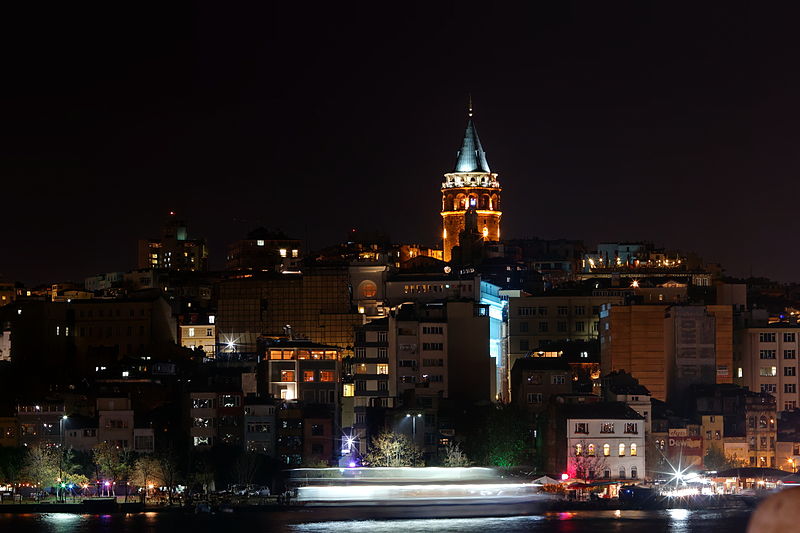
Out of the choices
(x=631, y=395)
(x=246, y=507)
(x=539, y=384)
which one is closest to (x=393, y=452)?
(x=246, y=507)

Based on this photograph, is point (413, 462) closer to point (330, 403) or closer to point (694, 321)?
point (330, 403)

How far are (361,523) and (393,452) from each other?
441 cm

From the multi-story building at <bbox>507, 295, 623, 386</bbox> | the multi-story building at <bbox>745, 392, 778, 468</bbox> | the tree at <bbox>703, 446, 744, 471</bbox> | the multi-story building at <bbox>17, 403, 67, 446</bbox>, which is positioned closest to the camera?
the multi-story building at <bbox>17, 403, 67, 446</bbox>

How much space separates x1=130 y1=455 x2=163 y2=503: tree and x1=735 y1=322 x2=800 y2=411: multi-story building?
78.3 ft

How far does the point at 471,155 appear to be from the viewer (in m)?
95.9

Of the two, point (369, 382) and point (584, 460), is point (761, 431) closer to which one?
point (584, 460)

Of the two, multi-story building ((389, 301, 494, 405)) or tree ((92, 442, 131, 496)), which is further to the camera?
multi-story building ((389, 301, 494, 405))

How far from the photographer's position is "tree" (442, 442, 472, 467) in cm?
4372

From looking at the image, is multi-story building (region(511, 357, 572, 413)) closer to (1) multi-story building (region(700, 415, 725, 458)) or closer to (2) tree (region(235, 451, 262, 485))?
(1) multi-story building (region(700, 415, 725, 458))

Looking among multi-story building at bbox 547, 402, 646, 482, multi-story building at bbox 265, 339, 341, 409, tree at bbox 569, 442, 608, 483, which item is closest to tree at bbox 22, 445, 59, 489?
multi-story building at bbox 265, 339, 341, 409

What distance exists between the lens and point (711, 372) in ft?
171

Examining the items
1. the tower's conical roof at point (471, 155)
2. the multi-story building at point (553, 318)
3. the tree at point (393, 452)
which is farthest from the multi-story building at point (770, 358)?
the tower's conical roof at point (471, 155)

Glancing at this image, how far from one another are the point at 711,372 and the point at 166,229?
64292mm

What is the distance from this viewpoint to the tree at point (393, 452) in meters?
43.8
